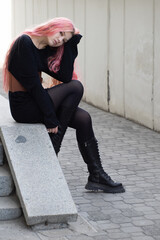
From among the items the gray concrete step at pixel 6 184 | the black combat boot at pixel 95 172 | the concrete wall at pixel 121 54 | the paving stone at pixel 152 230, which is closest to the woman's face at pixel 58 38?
the black combat boot at pixel 95 172

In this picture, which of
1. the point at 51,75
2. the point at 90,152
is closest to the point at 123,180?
the point at 90,152

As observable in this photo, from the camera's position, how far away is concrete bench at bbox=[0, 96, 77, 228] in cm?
489

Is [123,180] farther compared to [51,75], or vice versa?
[123,180]

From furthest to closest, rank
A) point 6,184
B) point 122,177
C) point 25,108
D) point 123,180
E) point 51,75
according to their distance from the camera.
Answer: point 122,177
point 123,180
point 51,75
point 25,108
point 6,184

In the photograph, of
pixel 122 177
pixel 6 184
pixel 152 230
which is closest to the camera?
pixel 152 230

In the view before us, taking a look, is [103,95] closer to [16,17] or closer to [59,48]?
[59,48]

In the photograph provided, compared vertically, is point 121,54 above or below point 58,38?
below

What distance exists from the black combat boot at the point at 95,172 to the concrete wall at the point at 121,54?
323 centimetres

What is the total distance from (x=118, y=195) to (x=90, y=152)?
46 cm

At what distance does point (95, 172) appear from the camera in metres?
5.98

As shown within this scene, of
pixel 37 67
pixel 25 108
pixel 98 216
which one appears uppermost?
pixel 37 67

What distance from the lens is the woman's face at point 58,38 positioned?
18.2 ft

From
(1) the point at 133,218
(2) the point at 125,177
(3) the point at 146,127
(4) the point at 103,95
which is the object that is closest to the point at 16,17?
(4) the point at 103,95

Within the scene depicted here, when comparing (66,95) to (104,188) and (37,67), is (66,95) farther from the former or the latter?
(104,188)
